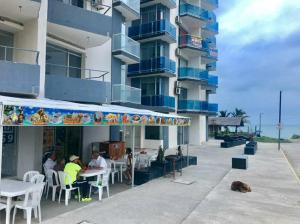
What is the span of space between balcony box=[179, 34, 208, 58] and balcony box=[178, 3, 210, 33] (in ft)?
6.35

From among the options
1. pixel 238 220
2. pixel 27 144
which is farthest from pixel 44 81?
pixel 238 220

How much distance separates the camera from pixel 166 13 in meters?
32.3

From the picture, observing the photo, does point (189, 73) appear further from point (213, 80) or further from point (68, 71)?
point (68, 71)

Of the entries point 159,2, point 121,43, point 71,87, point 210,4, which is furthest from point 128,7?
point 210,4

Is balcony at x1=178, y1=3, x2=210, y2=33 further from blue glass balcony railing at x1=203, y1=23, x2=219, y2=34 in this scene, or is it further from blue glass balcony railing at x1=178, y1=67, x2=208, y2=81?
blue glass balcony railing at x1=178, y1=67, x2=208, y2=81

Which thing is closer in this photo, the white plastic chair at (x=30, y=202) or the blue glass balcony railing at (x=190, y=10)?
the white plastic chair at (x=30, y=202)

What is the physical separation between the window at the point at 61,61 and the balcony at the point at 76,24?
69 cm

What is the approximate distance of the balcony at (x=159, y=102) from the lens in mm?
30297

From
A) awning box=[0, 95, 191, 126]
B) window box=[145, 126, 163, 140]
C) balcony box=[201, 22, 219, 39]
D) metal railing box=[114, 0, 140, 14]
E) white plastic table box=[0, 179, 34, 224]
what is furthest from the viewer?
balcony box=[201, 22, 219, 39]

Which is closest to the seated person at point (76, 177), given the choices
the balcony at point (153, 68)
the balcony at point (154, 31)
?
the balcony at point (153, 68)

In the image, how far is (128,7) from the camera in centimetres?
2298

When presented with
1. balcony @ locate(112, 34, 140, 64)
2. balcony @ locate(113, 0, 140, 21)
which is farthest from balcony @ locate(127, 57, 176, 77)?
balcony @ locate(112, 34, 140, 64)

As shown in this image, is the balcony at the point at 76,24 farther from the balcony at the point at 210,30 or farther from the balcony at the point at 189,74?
the balcony at the point at 210,30

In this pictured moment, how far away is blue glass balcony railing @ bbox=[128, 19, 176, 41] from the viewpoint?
30.1 m
